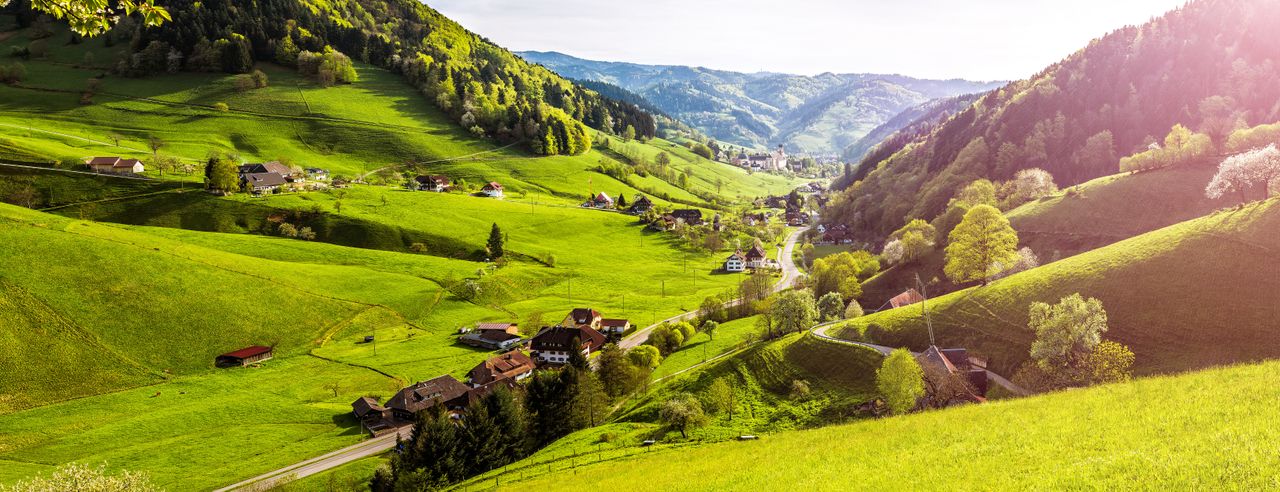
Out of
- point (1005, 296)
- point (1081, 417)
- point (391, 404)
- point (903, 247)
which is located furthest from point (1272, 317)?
point (391, 404)

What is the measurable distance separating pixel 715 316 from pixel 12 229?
118 m

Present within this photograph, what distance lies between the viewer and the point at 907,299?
90.6 m

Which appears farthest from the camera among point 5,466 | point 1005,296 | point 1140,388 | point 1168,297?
point 1005,296

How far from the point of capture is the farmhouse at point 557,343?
94.9 metres

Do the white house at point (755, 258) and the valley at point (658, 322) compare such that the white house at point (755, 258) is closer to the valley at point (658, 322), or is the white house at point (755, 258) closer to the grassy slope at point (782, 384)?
the valley at point (658, 322)

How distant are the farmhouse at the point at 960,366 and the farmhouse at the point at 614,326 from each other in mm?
56484

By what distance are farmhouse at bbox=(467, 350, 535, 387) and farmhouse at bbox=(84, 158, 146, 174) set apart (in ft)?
385

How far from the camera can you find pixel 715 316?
107 metres

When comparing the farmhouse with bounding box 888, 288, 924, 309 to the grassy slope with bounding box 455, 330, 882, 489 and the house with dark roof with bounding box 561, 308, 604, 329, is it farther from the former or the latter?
the house with dark roof with bounding box 561, 308, 604, 329

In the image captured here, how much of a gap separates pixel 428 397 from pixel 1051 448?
68136 millimetres

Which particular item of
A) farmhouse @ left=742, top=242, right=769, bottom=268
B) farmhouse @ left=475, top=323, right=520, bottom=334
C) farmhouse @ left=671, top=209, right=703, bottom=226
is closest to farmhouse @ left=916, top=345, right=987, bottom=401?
farmhouse @ left=475, top=323, right=520, bottom=334

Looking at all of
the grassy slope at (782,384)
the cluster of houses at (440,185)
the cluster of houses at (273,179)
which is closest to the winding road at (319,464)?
the grassy slope at (782,384)

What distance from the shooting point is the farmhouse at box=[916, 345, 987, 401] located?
51.2 meters

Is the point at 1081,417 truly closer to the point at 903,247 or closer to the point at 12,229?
the point at 903,247
